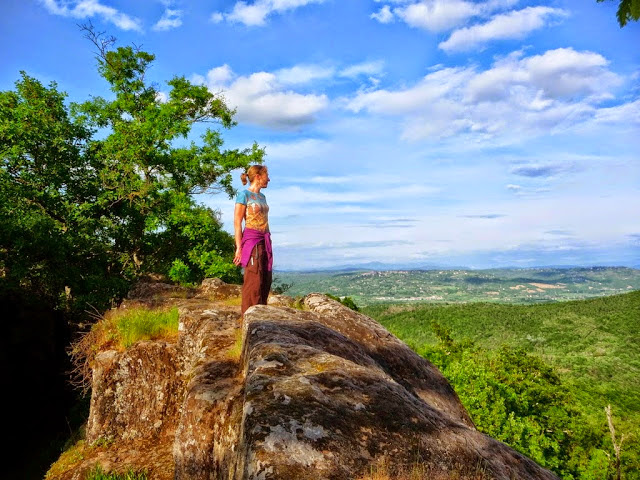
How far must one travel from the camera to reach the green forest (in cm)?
2925

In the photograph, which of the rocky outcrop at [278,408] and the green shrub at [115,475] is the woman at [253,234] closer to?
the rocky outcrop at [278,408]

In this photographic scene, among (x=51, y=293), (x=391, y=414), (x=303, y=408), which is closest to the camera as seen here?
(x=303, y=408)

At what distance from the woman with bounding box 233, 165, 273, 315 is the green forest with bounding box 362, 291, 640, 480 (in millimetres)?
7981

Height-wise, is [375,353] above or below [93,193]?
below

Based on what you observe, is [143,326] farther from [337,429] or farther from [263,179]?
[337,429]

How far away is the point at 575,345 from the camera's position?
107m

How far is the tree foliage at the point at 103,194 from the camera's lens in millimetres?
16422

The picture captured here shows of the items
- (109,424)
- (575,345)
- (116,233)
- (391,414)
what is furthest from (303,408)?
(575,345)

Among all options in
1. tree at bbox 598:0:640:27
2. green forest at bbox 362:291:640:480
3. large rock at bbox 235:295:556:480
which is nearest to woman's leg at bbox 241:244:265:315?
large rock at bbox 235:295:556:480

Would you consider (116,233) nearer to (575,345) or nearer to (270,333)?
(270,333)

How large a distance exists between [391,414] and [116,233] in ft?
63.4

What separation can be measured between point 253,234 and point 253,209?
502 millimetres

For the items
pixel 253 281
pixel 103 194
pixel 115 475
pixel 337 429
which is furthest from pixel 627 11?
pixel 103 194

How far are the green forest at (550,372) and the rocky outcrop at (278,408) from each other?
6.13m
